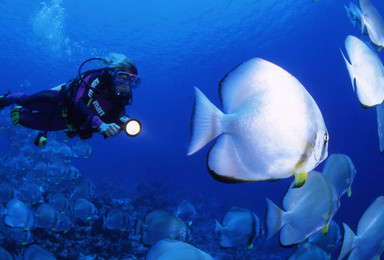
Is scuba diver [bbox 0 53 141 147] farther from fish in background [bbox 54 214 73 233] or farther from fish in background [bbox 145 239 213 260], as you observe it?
fish in background [bbox 145 239 213 260]

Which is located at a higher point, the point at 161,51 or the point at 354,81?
the point at 161,51

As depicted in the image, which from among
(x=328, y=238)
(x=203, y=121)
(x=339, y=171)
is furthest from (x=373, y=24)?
(x=328, y=238)

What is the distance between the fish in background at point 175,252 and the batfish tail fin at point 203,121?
105 centimetres

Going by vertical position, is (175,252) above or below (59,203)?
below

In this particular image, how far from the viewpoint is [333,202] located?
2.04m

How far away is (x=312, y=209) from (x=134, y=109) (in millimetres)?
69622

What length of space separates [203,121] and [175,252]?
1195 mm

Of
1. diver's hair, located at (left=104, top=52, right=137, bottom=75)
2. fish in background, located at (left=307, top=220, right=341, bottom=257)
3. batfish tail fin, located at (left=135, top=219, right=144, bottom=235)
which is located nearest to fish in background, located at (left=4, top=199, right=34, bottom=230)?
batfish tail fin, located at (left=135, top=219, right=144, bottom=235)

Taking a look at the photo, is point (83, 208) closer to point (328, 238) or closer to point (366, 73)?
point (328, 238)

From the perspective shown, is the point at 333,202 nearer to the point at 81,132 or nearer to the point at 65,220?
the point at 81,132

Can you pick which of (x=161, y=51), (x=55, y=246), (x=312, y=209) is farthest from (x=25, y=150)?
(x=161, y=51)

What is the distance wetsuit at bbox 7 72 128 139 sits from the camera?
4.12 metres

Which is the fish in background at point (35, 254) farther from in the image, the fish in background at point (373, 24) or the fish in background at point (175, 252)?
the fish in background at point (373, 24)

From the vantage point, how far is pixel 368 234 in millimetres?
2105
